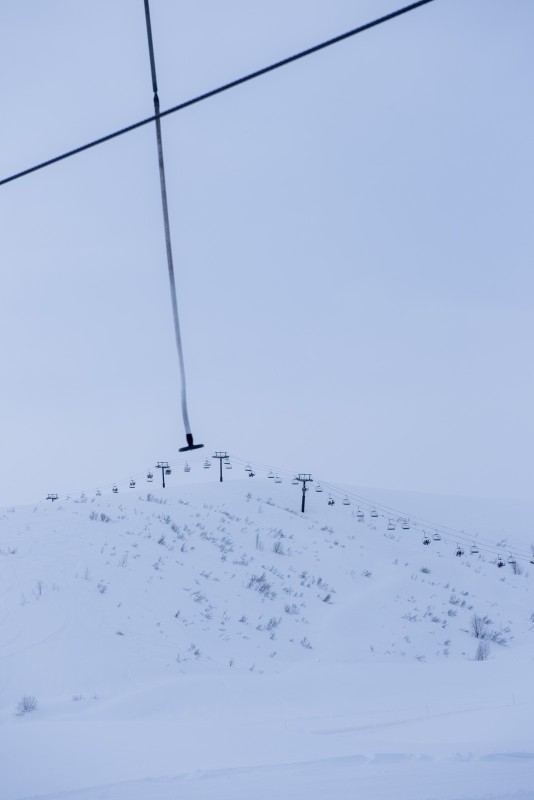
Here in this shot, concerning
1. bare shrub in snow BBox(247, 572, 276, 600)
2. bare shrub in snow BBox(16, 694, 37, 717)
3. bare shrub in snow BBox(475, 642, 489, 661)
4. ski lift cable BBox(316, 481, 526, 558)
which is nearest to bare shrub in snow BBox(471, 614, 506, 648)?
bare shrub in snow BBox(475, 642, 489, 661)

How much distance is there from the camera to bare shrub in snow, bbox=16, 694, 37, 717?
7.22 meters

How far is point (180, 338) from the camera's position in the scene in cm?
474

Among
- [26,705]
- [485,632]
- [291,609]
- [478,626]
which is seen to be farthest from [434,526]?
[26,705]

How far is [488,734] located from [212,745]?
100 inches

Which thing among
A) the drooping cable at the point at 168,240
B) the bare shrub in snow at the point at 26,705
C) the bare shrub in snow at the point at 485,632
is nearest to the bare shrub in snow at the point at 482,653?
the bare shrub in snow at the point at 485,632

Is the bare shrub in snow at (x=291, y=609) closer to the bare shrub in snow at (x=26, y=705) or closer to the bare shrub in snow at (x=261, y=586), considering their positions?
the bare shrub in snow at (x=261, y=586)

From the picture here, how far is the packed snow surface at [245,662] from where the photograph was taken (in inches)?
181

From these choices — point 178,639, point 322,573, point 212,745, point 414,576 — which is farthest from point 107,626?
point 414,576

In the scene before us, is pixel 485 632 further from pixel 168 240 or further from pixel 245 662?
pixel 168 240

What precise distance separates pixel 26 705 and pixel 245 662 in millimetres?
4179

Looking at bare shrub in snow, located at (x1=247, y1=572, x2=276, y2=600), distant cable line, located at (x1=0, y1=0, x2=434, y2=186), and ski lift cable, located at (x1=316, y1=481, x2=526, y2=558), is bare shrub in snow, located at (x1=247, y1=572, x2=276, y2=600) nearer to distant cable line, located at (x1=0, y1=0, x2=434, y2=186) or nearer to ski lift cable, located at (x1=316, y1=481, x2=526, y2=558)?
distant cable line, located at (x1=0, y1=0, x2=434, y2=186)

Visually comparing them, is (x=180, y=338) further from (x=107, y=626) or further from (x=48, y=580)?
(x=48, y=580)

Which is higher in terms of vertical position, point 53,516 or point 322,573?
point 53,516

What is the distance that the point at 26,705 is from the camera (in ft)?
24.1
